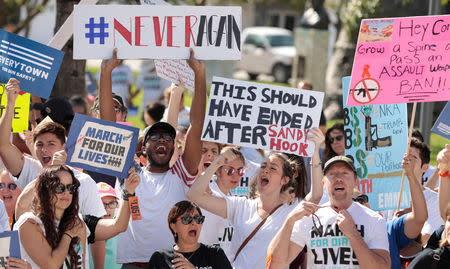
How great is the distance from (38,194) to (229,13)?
2.31 meters

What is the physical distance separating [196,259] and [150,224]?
1.99ft

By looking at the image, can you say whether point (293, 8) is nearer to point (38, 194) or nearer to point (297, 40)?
point (297, 40)

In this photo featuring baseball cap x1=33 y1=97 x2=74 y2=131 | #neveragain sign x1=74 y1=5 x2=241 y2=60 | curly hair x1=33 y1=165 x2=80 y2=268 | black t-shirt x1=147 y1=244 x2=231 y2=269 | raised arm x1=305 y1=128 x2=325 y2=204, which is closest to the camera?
curly hair x1=33 y1=165 x2=80 y2=268

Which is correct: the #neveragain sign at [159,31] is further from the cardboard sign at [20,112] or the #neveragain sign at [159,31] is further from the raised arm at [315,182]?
the raised arm at [315,182]

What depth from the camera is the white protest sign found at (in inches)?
285

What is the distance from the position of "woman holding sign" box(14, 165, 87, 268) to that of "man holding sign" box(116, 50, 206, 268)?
714mm

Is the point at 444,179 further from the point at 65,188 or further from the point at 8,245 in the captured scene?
the point at 8,245

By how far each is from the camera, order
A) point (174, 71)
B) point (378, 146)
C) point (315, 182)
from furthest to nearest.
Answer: point (174, 71)
point (378, 146)
point (315, 182)

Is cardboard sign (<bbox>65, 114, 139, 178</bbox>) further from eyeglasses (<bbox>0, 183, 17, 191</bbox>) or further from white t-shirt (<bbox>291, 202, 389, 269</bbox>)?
white t-shirt (<bbox>291, 202, 389, 269</bbox>)

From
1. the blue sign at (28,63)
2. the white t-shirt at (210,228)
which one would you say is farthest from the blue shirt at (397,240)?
the blue sign at (28,63)

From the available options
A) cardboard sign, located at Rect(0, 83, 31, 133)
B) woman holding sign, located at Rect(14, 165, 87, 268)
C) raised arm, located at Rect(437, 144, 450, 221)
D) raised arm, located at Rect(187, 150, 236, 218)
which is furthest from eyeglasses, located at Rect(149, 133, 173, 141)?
raised arm, located at Rect(437, 144, 450, 221)

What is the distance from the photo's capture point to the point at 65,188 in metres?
5.25

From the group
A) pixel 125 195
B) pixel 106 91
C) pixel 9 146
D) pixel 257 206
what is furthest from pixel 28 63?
pixel 257 206

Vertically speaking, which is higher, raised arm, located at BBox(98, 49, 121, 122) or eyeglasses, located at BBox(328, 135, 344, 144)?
raised arm, located at BBox(98, 49, 121, 122)
